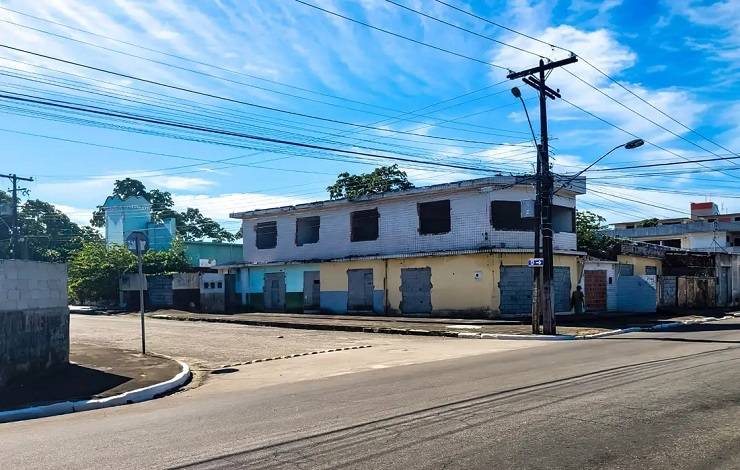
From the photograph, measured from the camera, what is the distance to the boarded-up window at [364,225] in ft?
114

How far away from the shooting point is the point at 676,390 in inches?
360

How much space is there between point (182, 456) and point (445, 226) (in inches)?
1025

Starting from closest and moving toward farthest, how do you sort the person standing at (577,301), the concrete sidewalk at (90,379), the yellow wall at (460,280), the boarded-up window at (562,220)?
the concrete sidewalk at (90,379) → the yellow wall at (460,280) → the person standing at (577,301) → the boarded-up window at (562,220)

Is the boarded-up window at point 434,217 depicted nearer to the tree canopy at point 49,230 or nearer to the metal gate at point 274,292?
the metal gate at point 274,292

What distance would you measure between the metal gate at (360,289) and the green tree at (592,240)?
40.6 feet

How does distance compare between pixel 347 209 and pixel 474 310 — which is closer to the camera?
pixel 474 310

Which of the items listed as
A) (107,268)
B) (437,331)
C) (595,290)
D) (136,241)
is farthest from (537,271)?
(107,268)

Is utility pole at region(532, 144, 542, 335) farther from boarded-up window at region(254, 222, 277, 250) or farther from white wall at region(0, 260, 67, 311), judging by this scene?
boarded-up window at region(254, 222, 277, 250)

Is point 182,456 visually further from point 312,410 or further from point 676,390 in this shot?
point 676,390

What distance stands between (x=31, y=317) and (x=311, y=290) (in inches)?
998

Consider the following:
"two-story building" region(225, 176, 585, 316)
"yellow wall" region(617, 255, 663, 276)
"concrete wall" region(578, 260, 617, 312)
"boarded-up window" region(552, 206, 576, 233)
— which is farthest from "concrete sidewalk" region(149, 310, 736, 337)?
→ "yellow wall" region(617, 255, 663, 276)

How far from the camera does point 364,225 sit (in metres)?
35.6

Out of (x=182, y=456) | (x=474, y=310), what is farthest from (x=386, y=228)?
(x=182, y=456)

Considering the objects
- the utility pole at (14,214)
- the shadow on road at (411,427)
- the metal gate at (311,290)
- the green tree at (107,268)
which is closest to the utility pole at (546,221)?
the shadow on road at (411,427)
